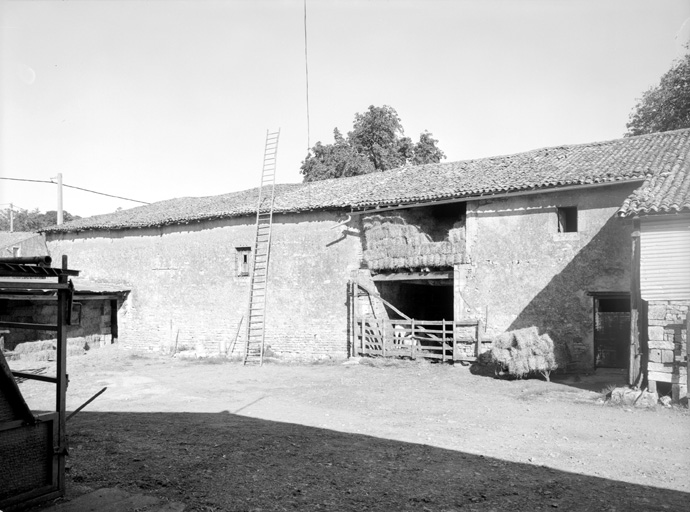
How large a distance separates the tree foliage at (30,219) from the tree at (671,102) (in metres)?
52.8

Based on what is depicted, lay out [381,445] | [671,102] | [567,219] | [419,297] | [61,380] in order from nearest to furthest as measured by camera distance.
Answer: [61,380]
[381,445]
[567,219]
[419,297]
[671,102]

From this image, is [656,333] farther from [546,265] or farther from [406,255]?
[406,255]

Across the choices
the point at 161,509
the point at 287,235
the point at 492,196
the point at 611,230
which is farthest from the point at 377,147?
the point at 161,509

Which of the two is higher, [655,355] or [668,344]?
[668,344]

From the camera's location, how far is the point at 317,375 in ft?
50.1

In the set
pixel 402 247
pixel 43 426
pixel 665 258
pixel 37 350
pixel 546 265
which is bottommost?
pixel 37 350

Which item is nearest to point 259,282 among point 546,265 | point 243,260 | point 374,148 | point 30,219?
point 243,260

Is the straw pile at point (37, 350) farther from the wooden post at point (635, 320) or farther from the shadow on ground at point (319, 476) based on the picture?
the wooden post at point (635, 320)

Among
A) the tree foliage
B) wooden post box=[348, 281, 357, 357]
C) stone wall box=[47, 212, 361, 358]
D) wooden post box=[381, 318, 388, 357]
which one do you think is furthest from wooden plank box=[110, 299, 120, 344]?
the tree foliage

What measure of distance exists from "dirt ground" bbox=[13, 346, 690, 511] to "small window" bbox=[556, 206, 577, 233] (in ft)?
13.4

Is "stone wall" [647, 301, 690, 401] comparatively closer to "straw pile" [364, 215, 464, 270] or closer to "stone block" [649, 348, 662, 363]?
"stone block" [649, 348, 662, 363]

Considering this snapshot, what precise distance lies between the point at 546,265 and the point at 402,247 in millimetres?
4348

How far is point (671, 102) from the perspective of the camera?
86.4 ft

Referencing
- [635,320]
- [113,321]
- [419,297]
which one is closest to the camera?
[635,320]
